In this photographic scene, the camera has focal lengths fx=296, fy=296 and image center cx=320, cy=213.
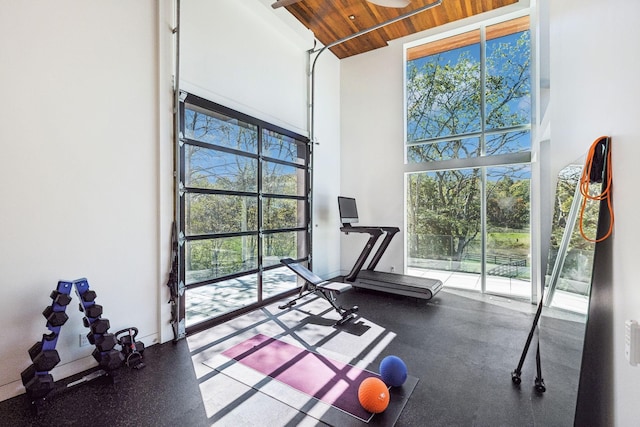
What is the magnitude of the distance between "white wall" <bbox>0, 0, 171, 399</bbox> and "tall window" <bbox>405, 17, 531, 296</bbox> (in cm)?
493

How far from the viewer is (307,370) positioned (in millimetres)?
2902

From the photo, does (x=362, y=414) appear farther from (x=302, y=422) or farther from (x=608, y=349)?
(x=608, y=349)

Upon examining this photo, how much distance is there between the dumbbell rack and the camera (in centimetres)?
233

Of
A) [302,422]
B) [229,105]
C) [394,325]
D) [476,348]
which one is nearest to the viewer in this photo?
[302,422]

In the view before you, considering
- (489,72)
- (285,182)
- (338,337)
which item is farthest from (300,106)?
(338,337)

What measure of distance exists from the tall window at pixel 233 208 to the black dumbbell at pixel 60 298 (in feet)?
4.20

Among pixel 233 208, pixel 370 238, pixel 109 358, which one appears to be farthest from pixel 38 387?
pixel 370 238

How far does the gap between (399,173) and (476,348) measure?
3876mm

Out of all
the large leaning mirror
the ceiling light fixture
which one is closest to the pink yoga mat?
the large leaning mirror

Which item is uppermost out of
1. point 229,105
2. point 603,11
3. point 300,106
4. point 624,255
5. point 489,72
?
point 489,72

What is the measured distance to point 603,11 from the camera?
162 cm

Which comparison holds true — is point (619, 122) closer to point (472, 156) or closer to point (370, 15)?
point (472, 156)

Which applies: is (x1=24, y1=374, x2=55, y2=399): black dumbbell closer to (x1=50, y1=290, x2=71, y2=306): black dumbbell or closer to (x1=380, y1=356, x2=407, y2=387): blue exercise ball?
(x1=50, y1=290, x2=71, y2=306): black dumbbell

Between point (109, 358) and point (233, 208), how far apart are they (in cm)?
235
